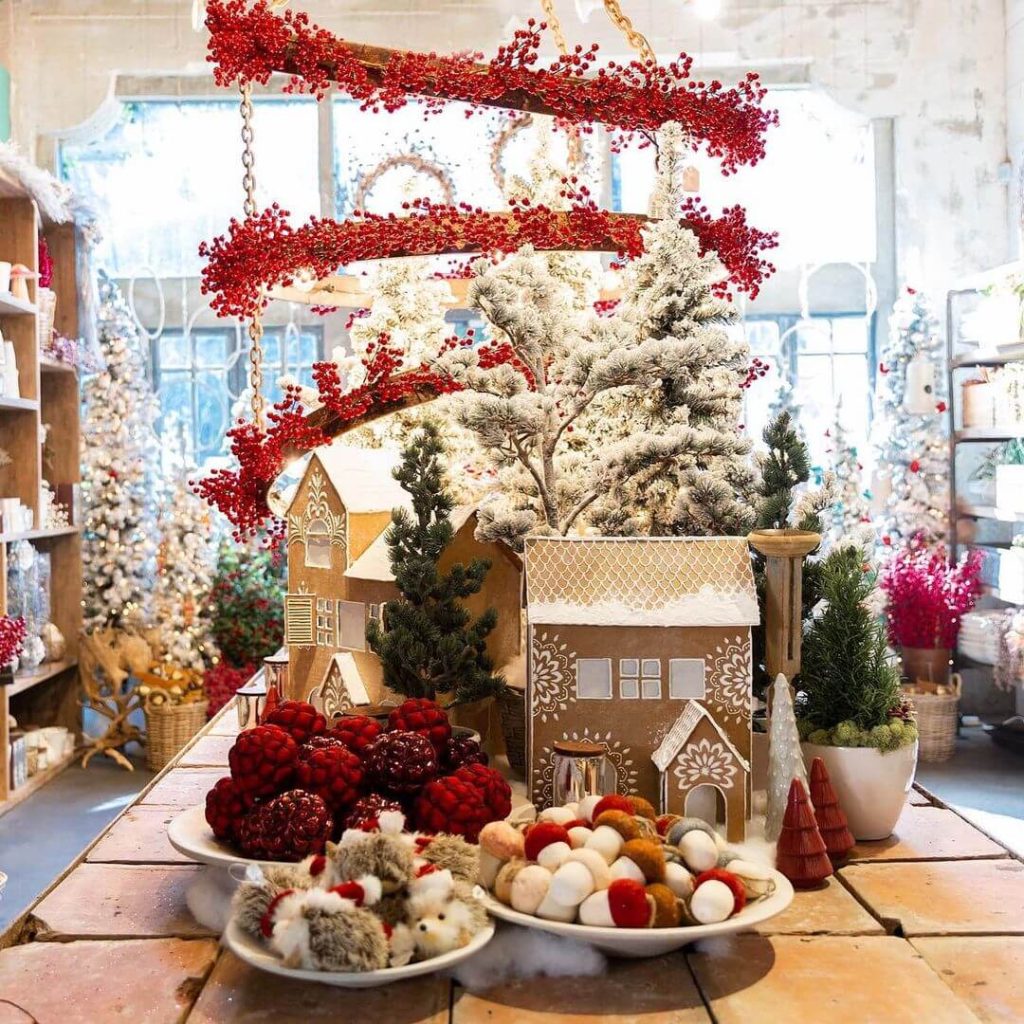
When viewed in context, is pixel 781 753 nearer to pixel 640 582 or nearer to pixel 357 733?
pixel 640 582

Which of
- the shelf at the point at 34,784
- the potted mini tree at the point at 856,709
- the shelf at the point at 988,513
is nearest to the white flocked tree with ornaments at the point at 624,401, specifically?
the potted mini tree at the point at 856,709

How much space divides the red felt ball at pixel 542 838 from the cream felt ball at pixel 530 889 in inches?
1.6

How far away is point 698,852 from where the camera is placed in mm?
1263

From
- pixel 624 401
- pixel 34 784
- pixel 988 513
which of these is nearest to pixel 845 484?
pixel 988 513

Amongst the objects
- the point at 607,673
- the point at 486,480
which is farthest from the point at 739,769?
the point at 486,480

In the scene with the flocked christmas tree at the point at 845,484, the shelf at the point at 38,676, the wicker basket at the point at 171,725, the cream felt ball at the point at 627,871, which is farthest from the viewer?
the flocked christmas tree at the point at 845,484

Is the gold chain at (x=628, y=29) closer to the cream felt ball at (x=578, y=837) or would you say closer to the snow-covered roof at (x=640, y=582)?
the snow-covered roof at (x=640, y=582)

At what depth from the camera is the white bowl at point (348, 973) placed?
111 cm

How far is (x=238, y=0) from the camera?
6.68 feet

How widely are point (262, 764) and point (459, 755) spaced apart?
0.24 m

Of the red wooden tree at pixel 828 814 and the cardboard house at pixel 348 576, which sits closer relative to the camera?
the red wooden tree at pixel 828 814

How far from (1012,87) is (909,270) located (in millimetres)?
1353

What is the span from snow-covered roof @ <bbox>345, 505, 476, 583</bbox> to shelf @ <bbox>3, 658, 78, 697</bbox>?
3.59 meters

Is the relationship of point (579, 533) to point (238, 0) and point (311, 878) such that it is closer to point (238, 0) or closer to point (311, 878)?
point (311, 878)
